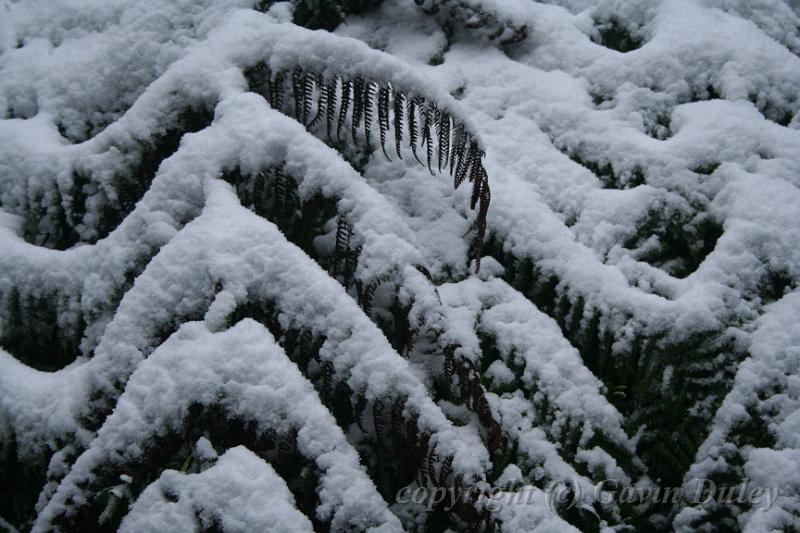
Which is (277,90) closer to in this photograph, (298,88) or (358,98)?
(298,88)

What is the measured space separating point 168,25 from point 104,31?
332 mm

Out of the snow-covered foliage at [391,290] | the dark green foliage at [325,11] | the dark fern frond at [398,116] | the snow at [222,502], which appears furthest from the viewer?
the dark green foliage at [325,11]

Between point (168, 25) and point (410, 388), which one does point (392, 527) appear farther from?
point (168, 25)

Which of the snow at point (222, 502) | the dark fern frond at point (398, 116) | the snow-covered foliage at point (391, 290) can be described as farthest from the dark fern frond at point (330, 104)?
the snow at point (222, 502)

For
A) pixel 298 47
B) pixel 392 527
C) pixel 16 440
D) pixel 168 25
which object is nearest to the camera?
pixel 392 527

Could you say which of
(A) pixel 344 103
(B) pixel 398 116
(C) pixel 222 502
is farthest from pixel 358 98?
(C) pixel 222 502

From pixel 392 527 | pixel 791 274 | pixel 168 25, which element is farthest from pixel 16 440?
pixel 791 274

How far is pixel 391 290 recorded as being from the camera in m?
1.84

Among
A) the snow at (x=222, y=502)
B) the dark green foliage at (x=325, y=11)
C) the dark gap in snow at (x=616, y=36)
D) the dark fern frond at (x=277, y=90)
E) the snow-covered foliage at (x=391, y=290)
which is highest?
the dark gap in snow at (x=616, y=36)

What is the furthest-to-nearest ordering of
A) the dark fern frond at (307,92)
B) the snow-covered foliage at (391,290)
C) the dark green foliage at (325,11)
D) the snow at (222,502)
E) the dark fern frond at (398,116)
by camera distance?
the dark green foliage at (325,11)
the dark fern frond at (307,92)
the dark fern frond at (398,116)
the snow-covered foliage at (391,290)
the snow at (222,502)

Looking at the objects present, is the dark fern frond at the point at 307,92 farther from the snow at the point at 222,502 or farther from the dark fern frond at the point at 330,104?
the snow at the point at 222,502

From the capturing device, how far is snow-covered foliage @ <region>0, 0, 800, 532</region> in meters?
1.58

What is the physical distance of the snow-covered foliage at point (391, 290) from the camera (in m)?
1.58

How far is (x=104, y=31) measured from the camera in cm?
279
